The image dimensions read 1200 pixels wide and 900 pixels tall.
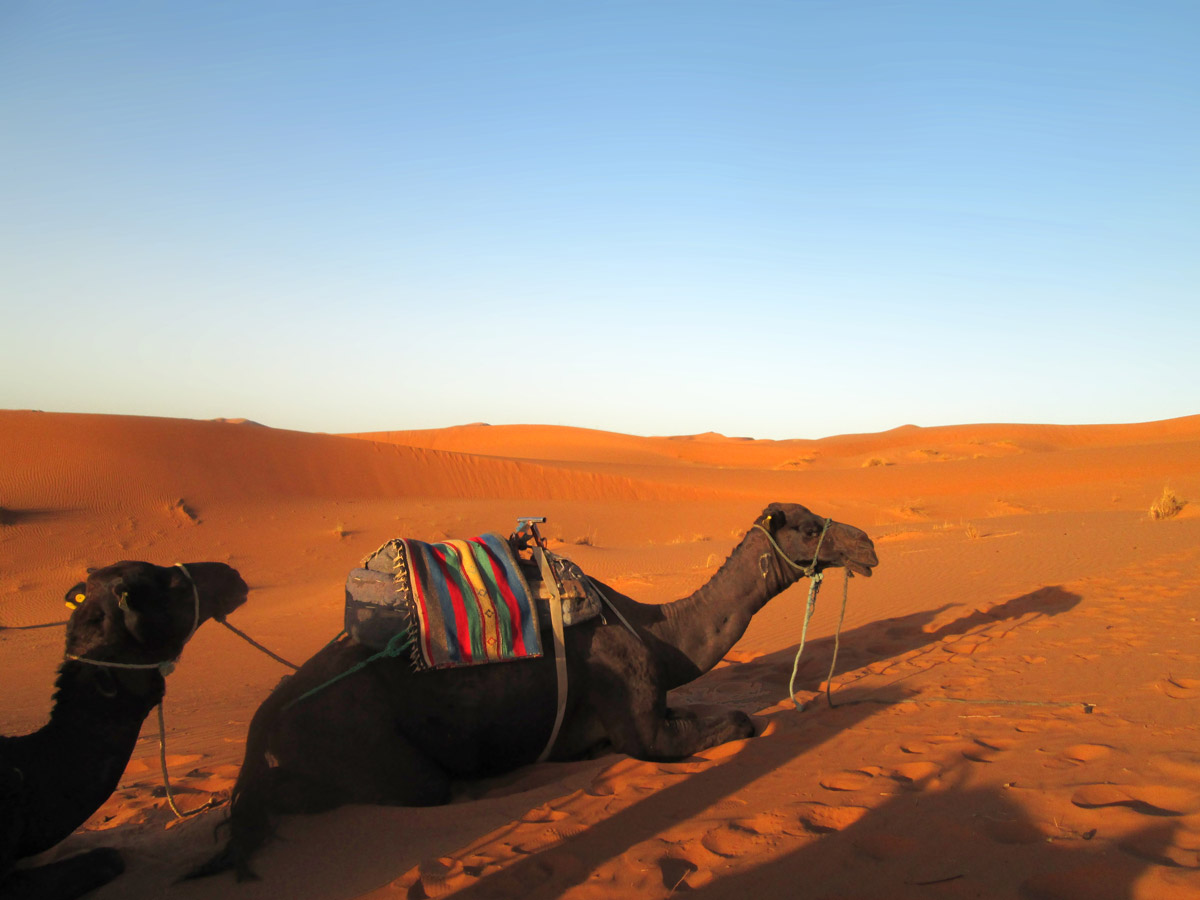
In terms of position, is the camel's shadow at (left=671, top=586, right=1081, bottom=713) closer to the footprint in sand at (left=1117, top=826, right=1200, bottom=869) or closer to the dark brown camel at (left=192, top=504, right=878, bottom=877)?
the dark brown camel at (left=192, top=504, right=878, bottom=877)

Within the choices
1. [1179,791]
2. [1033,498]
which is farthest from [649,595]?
[1033,498]

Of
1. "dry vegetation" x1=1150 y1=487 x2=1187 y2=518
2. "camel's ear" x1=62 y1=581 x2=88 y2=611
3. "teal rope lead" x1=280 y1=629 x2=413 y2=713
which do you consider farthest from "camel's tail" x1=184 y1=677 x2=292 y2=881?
"dry vegetation" x1=1150 y1=487 x2=1187 y2=518

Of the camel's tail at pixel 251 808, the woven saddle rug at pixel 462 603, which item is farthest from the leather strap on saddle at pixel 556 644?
the camel's tail at pixel 251 808

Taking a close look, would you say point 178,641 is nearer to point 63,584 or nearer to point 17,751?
point 17,751

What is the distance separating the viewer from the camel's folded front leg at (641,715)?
4.89 metres

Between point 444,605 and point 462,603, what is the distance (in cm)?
11

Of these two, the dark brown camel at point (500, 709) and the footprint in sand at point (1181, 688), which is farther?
the footprint in sand at point (1181, 688)

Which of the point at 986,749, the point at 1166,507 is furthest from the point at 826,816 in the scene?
the point at 1166,507

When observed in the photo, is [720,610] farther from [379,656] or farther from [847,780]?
[379,656]

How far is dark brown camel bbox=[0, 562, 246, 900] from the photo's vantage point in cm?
325

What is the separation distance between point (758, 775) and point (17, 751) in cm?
369

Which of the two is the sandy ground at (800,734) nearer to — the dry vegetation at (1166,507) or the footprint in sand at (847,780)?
the footprint in sand at (847,780)

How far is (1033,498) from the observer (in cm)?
2483

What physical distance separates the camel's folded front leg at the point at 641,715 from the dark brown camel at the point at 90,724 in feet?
7.99
